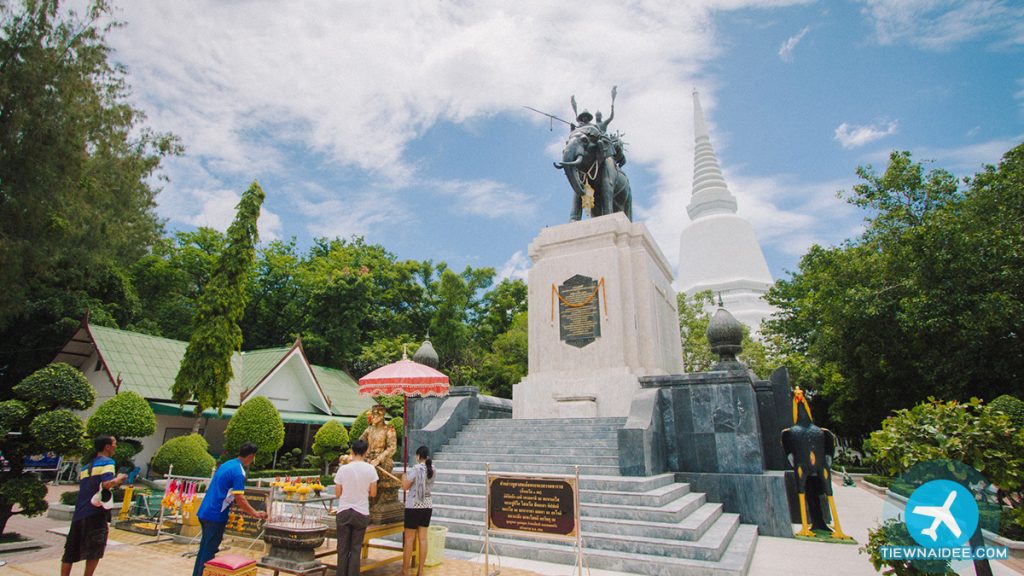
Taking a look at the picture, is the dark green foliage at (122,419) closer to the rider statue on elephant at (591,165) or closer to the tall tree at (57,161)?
the tall tree at (57,161)

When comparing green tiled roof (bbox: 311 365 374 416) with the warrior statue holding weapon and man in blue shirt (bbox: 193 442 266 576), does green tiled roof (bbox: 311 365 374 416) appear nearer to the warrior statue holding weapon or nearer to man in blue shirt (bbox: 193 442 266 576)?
the warrior statue holding weapon

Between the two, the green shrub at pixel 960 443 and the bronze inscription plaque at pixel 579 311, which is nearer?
the green shrub at pixel 960 443

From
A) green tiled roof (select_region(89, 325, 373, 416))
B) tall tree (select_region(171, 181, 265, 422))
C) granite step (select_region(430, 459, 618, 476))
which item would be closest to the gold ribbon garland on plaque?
granite step (select_region(430, 459, 618, 476))

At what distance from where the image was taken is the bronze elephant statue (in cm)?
1448

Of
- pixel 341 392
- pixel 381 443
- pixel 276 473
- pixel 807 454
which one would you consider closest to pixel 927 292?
pixel 807 454

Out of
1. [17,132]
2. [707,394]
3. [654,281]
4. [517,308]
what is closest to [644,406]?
[707,394]

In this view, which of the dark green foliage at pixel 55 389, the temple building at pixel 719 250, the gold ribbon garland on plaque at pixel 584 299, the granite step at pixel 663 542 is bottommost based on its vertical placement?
the granite step at pixel 663 542

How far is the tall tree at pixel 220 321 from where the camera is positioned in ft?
59.3

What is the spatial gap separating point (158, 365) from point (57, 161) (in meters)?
9.19

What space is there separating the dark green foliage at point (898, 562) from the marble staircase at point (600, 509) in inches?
78.5

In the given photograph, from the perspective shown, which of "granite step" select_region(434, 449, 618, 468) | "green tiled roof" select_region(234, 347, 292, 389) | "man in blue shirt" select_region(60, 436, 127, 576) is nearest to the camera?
"man in blue shirt" select_region(60, 436, 127, 576)

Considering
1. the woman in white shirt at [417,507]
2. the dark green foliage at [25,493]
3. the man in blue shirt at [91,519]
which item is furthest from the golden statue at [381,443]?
the dark green foliage at [25,493]

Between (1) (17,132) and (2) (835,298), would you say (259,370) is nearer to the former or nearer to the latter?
(1) (17,132)

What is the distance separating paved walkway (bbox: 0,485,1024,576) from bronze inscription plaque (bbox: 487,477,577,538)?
0.84m
